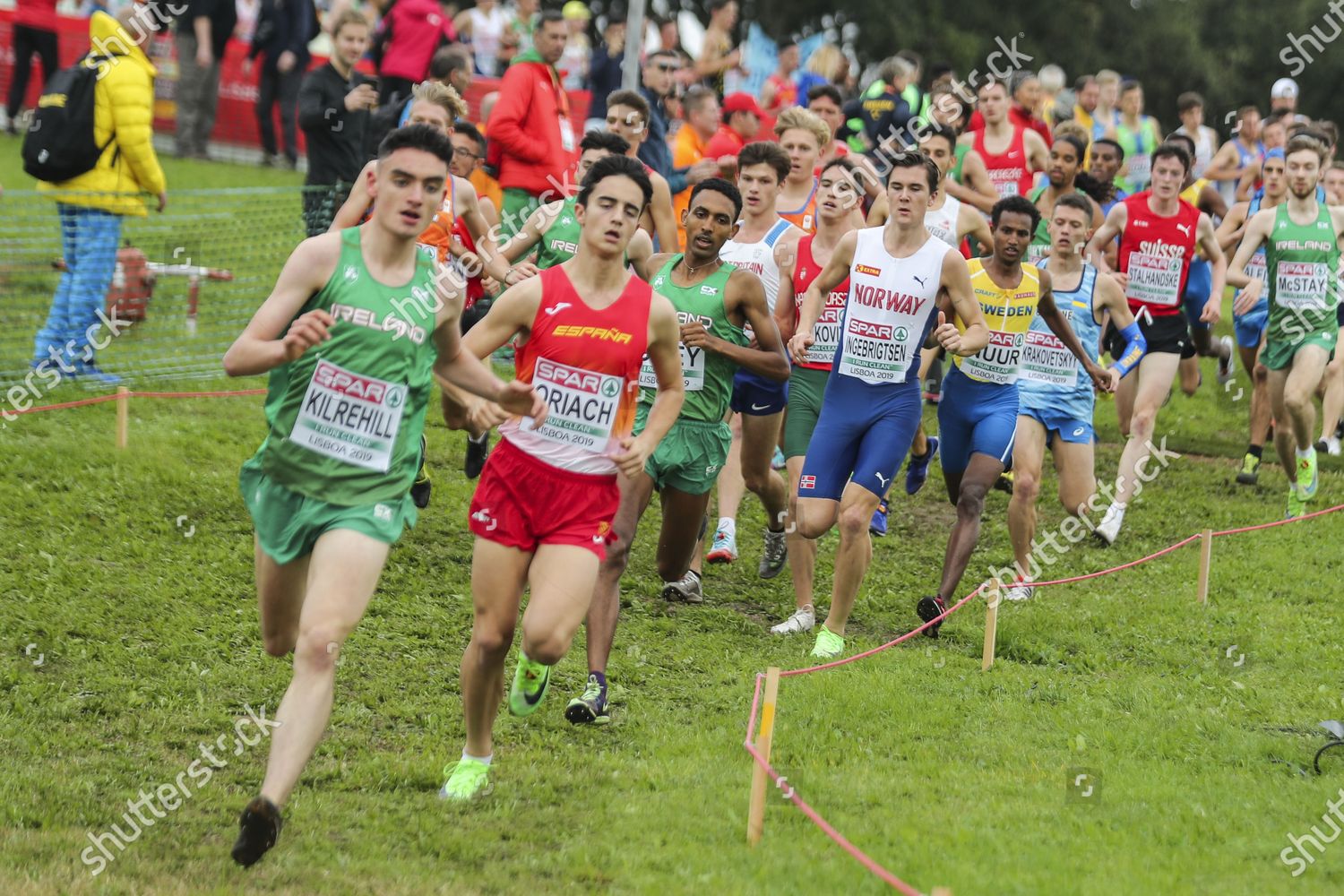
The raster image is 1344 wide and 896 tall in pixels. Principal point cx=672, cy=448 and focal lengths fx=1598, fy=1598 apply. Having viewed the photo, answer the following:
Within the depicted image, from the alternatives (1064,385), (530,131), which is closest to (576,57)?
(530,131)

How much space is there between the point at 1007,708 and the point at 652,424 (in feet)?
8.54

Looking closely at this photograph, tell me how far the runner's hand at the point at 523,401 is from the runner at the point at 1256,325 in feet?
29.0

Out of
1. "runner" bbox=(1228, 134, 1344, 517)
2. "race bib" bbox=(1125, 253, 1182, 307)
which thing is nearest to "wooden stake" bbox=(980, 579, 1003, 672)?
"runner" bbox=(1228, 134, 1344, 517)

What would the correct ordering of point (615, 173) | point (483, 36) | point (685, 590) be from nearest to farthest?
point (615, 173)
point (685, 590)
point (483, 36)

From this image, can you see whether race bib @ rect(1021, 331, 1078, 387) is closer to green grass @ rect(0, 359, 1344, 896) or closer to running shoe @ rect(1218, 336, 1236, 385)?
green grass @ rect(0, 359, 1344, 896)

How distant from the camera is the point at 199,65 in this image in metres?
20.7

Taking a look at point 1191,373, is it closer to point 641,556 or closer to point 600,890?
point 641,556

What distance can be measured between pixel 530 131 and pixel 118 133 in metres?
3.16

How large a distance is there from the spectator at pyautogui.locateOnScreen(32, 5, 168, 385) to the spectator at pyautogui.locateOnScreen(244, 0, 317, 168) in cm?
869

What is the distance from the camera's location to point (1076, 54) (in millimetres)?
41219

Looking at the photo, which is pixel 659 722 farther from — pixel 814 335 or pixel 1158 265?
pixel 1158 265

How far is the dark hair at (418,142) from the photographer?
6.01 metres

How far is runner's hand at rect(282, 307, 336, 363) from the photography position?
5512mm

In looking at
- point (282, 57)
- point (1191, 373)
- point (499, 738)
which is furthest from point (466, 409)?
point (282, 57)
